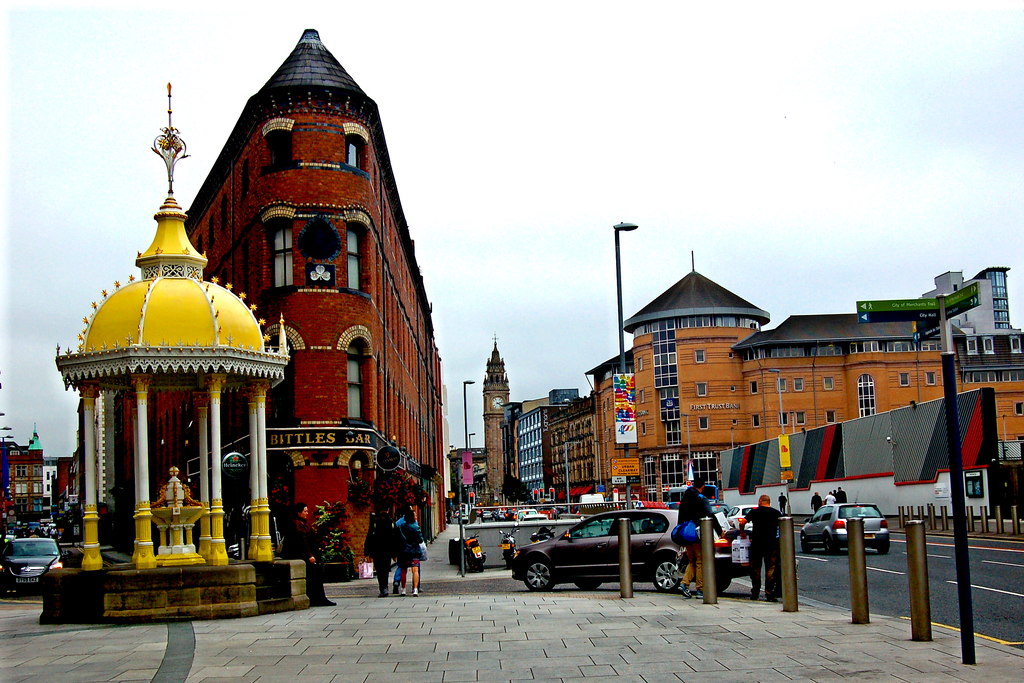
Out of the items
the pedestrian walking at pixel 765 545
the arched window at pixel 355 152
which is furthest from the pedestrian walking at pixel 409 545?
the arched window at pixel 355 152

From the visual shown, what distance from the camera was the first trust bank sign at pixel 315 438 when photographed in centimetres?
2847

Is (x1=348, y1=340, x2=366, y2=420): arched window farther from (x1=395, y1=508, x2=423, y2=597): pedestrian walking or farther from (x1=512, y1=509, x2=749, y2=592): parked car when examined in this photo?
(x1=512, y1=509, x2=749, y2=592): parked car

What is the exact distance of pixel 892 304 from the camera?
1028cm

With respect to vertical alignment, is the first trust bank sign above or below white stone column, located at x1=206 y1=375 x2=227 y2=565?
above

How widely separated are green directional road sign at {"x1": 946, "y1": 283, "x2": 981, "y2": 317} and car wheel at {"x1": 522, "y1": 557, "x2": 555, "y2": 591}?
1113 cm

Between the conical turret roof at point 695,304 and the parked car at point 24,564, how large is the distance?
269 feet

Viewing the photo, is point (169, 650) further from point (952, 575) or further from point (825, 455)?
point (825, 455)

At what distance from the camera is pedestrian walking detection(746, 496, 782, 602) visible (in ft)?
53.6

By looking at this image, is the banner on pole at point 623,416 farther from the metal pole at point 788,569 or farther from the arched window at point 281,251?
the metal pole at point 788,569

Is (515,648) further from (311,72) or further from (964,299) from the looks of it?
(311,72)

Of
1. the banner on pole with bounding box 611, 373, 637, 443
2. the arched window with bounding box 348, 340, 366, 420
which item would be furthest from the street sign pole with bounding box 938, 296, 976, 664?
the banner on pole with bounding box 611, 373, 637, 443

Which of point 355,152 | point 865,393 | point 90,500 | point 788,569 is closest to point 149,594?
point 90,500

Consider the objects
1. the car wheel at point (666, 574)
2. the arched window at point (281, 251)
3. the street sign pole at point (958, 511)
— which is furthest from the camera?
the arched window at point (281, 251)

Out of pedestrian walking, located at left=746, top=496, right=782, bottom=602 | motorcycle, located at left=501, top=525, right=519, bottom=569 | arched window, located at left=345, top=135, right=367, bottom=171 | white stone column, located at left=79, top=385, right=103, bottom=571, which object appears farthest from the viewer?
arched window, located at left=345, top=135, right=367, bottom=171
